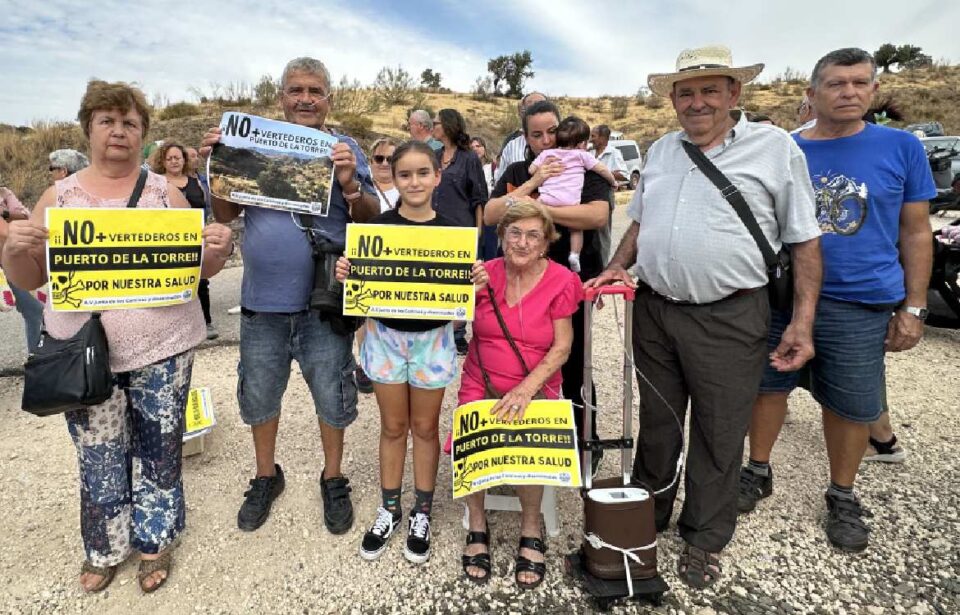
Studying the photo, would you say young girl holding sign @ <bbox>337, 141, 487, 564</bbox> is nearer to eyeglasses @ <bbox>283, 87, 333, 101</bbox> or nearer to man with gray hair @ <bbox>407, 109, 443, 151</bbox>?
eyeglasses @ <bbox>283, 87, 333, 101</bbox>

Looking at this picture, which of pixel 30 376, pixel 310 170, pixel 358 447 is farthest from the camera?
pixel 358 447

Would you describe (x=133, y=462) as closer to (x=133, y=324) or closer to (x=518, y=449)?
(x=133, y=324)

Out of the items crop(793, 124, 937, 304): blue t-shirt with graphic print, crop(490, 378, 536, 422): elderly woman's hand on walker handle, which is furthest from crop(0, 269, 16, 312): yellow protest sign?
crop(793, 124, 937, 304): blue t-shirt with graphic print

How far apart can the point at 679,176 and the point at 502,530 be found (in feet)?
6.95

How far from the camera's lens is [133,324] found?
7.78 feet

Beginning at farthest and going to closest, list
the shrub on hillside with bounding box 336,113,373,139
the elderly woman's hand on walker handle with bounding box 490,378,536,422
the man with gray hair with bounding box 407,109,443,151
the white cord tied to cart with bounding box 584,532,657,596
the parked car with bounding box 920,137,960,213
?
the shrub on hillside with bounding box 336,113,373,139, the parked car with bounding box 920,137,960,213, the man with gray hair with bounding box 407,109,443,151, the elderly woman's hand on walker handle with bounding box 490,378,536,422, the white cord tied to cart with bounding box 584,532,657,596

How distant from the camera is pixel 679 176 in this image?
2465 millimetres

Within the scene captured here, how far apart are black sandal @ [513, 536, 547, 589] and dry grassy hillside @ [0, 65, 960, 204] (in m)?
14.5

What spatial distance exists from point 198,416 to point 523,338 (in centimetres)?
258

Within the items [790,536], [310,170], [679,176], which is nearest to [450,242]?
[310,170]

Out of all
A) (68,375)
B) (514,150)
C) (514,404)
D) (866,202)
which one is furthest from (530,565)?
(514,150)

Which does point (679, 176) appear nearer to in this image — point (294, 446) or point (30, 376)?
point (30, 376)

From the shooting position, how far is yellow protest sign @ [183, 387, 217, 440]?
12.1 ft

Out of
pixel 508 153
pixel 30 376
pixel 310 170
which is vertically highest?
pixel 508 153
